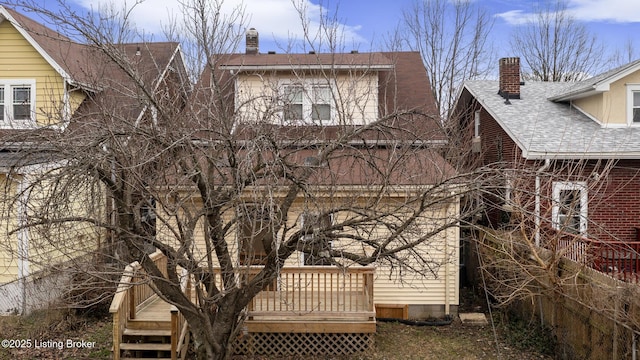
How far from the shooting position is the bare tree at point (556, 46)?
30.2 meters

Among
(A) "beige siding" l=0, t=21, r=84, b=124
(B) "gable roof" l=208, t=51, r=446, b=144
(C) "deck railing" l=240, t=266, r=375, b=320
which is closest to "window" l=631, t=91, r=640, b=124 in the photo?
(B) "gable roof" l=208, t=51, r=446, b=144

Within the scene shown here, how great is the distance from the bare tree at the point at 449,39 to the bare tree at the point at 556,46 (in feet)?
20.2

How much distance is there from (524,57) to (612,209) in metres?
21.2

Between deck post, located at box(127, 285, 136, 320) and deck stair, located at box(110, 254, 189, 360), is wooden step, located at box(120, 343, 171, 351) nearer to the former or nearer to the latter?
deck stair, located at box(110, 254, 189, 360)

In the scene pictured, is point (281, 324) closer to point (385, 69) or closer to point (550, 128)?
point (385, 69)

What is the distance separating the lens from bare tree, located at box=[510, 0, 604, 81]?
3020 cm

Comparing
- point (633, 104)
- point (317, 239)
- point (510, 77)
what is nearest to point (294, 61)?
point (317, 239)

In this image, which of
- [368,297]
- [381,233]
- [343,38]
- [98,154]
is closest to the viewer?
[98,154]

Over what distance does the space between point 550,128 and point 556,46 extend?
19932 millimetres

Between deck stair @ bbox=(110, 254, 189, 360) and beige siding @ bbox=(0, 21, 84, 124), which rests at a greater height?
beige siding @ bbox=(0, 21, 84, 124)

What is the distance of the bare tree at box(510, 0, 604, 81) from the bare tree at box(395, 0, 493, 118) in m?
6.14

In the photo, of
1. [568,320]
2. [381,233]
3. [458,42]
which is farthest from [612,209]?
[458,42]

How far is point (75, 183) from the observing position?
609 centimetres

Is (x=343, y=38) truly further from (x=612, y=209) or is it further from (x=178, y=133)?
(x=612, y=209)
